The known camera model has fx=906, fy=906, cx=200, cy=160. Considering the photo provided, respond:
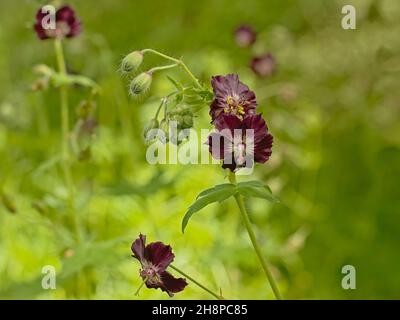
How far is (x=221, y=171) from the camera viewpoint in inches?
95.3

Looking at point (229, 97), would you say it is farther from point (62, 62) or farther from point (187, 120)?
point (62, 62)

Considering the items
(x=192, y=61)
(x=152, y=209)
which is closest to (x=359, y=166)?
(x=192, y=61)

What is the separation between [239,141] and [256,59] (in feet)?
3.90

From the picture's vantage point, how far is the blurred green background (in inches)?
79.6

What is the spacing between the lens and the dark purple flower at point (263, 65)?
7.44ft

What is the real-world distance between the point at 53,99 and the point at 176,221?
4.45ft

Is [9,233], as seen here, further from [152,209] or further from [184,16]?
[184,16]

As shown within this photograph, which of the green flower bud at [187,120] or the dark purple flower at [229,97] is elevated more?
the dark purple flower at [229,97]

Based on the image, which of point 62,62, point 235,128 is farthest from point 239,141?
point 62,62

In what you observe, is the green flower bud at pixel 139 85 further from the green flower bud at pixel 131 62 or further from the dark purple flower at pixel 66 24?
the dark purple flower at pixel 66 24

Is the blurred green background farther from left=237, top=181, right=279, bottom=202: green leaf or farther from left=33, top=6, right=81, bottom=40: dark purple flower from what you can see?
left=237, top=181, right=279, bottom=202: green leaf

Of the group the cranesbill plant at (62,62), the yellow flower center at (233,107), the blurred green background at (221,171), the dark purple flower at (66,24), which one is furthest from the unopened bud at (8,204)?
the yellow flower center at (233,107)

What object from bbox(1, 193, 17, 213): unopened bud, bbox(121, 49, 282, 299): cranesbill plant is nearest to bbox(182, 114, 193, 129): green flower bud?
bbox(121, 49, 282, 299): cranesbill plant

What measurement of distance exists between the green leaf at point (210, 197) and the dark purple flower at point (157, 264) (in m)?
0.06
